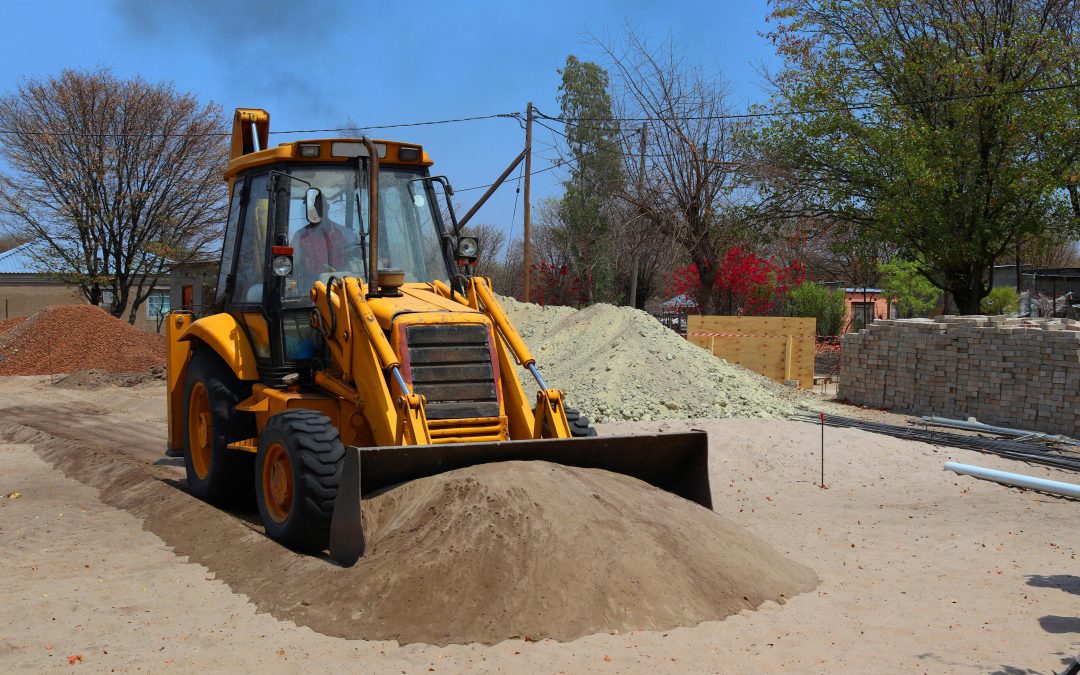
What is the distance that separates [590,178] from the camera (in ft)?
124

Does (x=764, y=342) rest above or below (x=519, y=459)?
above

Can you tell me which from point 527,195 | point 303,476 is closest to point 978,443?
point 303,476

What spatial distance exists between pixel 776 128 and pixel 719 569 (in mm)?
20695

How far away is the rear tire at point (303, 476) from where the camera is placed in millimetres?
6809

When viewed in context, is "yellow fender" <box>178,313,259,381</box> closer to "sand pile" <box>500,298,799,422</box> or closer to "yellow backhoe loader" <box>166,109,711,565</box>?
"yellow backhoe loader" <box>166,109,711,565</box>

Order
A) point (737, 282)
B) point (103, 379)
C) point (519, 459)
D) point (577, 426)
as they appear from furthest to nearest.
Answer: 1. point (737, 282)
2. point (103, 379)
3. point (577, 426)
4. point (519, 459)

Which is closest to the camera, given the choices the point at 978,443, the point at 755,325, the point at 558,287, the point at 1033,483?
the point at 1033,483

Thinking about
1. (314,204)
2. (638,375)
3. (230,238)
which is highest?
(314,204)

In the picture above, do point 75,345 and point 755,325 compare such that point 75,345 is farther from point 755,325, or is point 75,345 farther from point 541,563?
point 541,563

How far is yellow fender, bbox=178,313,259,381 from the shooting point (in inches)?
335

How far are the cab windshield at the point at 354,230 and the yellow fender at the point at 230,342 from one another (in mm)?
768

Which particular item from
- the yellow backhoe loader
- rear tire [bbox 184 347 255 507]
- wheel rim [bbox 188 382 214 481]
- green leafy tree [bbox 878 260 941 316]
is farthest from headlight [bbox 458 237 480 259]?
green leafy tree [bbox 878 260 941 316]

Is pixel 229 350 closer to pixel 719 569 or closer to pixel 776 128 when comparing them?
pixel 719 569

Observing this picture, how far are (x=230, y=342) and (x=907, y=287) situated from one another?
3080 cm
